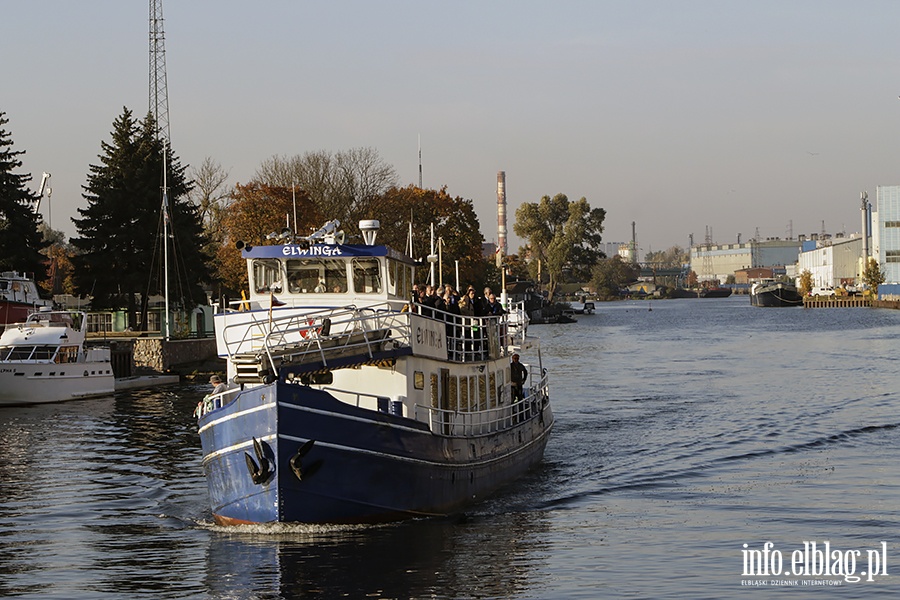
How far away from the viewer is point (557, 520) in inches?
1058

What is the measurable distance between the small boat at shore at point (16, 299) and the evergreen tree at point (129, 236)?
925 centimetres

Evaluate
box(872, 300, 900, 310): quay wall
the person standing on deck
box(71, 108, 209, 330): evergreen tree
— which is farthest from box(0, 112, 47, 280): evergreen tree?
box(872, 300, 900, 310): quay wall

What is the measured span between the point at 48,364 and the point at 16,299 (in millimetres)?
12387

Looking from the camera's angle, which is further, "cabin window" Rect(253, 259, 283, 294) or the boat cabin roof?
"cabin window" Rect(253, 259, 283, 294)

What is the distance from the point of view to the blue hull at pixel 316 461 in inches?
870

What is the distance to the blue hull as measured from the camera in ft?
A: 72.5

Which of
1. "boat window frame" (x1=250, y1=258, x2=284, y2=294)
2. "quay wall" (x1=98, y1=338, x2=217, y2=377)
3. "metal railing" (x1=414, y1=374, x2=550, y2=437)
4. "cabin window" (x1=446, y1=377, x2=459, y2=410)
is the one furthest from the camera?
"quay wall" (x1=98, y1=338, x2=217, y2=377)

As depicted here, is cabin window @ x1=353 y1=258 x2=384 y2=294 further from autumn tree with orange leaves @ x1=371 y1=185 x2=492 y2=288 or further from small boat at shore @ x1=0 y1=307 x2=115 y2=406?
autumn tree with orange leaves @ x1=371 y1=185 x2=492 y2=288

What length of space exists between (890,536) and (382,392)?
1071cm

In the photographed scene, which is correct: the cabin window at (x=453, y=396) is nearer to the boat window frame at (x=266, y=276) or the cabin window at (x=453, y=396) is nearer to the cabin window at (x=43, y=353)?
the boat window frame at (x=266, y=276)

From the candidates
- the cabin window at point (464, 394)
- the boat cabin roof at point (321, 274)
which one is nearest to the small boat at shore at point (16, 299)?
the boat cabin roof at point (321, 274)

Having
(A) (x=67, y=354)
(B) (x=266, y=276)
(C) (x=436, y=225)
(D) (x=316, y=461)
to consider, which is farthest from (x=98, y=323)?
(D) (x=316, y=461)

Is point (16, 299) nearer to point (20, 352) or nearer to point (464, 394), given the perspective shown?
point (20, 352)

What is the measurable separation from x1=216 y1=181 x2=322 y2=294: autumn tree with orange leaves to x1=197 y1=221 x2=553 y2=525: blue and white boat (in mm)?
60772
